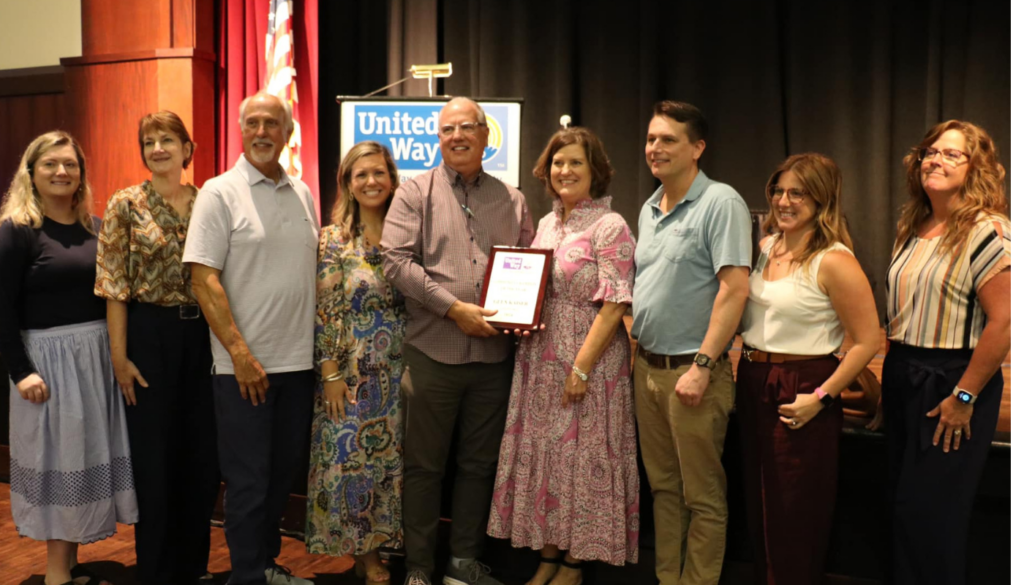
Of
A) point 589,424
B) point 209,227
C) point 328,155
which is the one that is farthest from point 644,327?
point 328,155

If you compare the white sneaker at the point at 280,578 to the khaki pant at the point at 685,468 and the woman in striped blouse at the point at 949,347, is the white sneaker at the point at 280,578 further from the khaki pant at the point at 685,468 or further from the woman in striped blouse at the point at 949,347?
the woman in striped blouse at the point at 949,347

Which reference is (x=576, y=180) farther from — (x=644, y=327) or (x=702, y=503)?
(x=702, y=503)

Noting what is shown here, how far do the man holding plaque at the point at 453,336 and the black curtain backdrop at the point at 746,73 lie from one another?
3.36 metres

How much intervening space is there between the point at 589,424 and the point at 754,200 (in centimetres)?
379

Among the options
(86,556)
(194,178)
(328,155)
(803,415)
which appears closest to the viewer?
(803,415)

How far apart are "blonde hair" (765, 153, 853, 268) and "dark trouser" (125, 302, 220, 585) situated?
6.08 ft

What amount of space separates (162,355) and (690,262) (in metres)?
1.65

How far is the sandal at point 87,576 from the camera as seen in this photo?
281 cm

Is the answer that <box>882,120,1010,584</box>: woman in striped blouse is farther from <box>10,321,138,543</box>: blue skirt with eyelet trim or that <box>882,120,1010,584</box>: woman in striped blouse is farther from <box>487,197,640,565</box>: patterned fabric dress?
<box>10,321,138,543</box>: blue skirt with eyelet trim

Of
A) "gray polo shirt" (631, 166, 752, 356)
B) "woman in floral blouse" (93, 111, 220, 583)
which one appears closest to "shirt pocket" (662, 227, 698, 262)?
"gray polo shirt" (631, 166, 752, 356)

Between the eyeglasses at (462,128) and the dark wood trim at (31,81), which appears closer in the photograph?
the eyeglasses at (462,128)

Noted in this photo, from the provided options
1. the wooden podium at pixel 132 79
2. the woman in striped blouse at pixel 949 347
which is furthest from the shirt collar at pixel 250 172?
the wooden podium at pixel 132 79

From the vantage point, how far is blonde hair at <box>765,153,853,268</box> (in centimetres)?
227

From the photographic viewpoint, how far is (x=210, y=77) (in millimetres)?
5637
